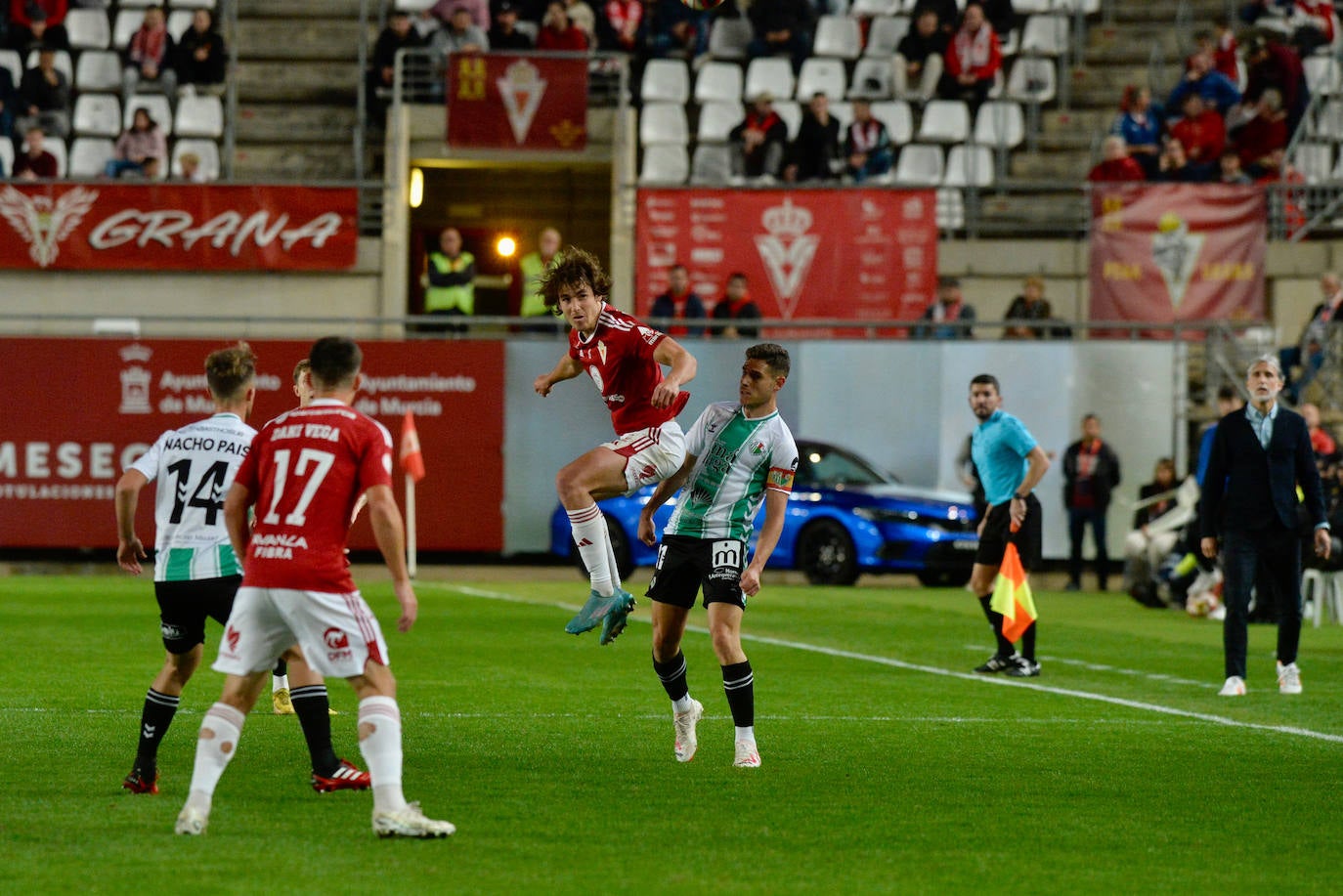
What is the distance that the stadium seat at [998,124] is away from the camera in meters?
30.3

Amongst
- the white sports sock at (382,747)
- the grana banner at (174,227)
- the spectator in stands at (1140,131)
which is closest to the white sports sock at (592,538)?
the white sports sock at (382,747)

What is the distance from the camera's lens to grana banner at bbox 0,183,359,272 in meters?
26.8

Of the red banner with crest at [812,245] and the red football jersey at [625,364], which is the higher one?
the red banner with crest at [812,245]

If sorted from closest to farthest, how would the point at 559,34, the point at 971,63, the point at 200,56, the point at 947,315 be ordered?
1. the point at 947,315
2. the point at 559,34
3. the point at 200,56
4. the point at 971,63

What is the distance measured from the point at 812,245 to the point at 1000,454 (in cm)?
1212

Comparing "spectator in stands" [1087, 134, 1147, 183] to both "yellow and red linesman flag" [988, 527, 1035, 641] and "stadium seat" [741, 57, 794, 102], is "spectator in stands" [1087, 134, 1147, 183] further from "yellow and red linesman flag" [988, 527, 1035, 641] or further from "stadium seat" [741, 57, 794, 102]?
"yellow and red linesman flag" [988, 527, 1035, 641]

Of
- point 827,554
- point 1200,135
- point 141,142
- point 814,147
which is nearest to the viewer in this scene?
point 827,554

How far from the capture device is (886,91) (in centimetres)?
3050

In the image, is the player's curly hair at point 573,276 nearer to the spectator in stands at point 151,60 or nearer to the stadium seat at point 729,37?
the spectator in stands at point 151,60

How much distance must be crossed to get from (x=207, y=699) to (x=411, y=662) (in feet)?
8.42

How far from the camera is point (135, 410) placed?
85.9ft

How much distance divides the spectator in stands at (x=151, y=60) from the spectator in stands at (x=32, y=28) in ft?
4.64

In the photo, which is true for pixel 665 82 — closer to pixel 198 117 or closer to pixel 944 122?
pixel 944 122

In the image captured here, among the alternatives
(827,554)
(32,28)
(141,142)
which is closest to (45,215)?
(141,142)
